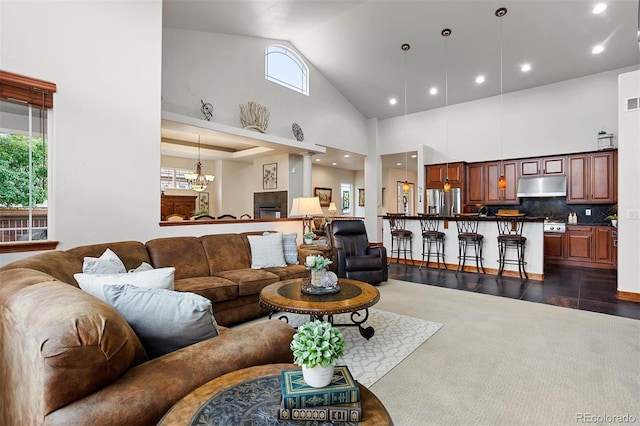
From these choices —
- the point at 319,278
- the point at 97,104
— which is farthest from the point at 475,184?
the point at 97,104

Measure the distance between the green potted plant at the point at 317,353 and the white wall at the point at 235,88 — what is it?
521cm

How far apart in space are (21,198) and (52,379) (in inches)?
122

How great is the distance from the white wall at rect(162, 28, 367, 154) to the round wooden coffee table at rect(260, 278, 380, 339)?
400 centimetres

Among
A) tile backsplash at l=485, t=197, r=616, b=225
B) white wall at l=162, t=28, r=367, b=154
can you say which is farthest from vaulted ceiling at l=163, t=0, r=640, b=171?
tile backsplash at l=485, t=197, r=616, b=225

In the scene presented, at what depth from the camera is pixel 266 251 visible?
395 cm

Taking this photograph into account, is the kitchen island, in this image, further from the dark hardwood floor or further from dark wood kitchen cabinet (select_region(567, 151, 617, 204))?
dark wood kitchen cabinet (select_region(567, 151, 617, 204))

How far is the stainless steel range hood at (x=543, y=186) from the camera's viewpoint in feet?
22.0

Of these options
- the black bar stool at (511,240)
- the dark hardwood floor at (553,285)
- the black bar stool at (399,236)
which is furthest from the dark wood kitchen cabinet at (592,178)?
the black bar stool at (399,236)

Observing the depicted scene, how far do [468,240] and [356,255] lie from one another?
8.32ft

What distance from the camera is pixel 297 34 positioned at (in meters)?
6.63

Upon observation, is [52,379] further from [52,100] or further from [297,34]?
[297,34]

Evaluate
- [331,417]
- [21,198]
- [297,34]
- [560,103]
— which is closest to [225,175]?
[297,34]

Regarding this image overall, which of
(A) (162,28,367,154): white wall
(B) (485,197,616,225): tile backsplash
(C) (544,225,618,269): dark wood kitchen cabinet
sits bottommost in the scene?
(C) (544,225,618,269): dark wood kitchen cabinet

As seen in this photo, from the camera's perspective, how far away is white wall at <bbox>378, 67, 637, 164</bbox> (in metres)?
6.28
